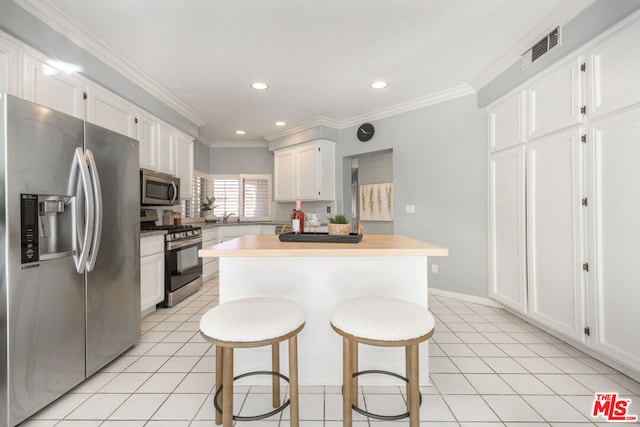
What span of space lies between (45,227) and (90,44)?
1.72 meters

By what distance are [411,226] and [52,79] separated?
3859 mm

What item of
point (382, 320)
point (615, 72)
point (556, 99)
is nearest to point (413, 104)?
point (556, 99)

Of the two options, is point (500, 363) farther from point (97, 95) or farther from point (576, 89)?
point (97, 95)

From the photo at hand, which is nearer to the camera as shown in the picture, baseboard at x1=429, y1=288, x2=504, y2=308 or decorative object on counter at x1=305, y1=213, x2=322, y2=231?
decorative object on counter at x1=305, y1=213, x2=322, y2=231

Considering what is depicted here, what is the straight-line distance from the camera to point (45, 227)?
5.17ft

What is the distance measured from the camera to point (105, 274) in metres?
1.94

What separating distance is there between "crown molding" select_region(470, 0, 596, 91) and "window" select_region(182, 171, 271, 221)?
13.1ft

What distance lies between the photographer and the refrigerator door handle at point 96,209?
177 centimetres

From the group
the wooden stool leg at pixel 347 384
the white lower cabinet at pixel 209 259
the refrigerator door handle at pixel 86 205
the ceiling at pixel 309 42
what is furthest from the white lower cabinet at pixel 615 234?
the white lower cabinet at pixel 209 259

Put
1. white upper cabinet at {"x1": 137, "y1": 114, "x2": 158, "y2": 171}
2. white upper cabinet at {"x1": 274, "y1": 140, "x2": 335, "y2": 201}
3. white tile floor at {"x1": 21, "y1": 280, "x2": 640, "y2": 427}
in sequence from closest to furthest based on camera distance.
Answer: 1. white tile floor at {"x1": 21, "y1": 280, "x2": 640, "y2": 427}
2. white upper cabinet at {"x1": 137, "y1": 114, "x2": 158, "y2": 171}
3. white upper cabinet at {"x1": 274, "y1": 140, "x2": 335, "y2": 201}

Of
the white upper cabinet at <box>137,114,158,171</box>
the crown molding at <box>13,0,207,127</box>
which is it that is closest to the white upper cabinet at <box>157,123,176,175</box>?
the white upper cabinet at <box>137,114,158,171</box>

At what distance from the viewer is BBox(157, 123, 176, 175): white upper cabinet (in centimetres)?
351

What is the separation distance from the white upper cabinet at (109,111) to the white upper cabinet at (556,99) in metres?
3.81

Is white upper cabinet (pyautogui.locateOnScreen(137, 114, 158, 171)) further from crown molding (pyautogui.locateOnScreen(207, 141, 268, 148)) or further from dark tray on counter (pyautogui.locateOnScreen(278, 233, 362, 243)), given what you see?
crown molding (pyautogui.locateOnScreen(207, 141, 268, 148))
